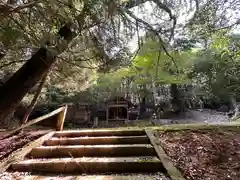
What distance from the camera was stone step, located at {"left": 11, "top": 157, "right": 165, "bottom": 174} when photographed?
9.59 feet

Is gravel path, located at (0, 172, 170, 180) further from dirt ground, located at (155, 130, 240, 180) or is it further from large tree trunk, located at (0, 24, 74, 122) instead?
large tree trunk, located at (0, 24, 74, 122)

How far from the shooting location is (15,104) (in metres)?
2.25

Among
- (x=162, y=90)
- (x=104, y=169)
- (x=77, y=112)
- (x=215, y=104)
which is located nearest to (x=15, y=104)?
(x=104, y=169)

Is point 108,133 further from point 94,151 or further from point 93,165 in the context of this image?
point 93,165

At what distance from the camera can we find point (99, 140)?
3.88 metres

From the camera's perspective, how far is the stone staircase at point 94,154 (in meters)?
2.96

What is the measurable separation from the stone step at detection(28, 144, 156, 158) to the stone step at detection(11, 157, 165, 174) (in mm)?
266

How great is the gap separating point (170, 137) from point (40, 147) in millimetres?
1949

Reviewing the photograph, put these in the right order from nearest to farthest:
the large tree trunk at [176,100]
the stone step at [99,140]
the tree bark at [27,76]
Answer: the tree bark at [27,76] < the stone step at [99,140] < the large tree trunk at [176,100]

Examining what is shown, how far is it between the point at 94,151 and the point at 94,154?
0.14 feet

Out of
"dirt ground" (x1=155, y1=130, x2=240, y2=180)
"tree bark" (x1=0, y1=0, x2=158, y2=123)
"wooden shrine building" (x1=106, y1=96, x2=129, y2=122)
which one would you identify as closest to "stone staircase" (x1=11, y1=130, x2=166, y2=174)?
"dirt ground" (x1=155, y1=130, x2=240, y2=180)

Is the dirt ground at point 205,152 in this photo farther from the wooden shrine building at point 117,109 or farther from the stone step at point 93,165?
the wooden shrine building at point 117,109

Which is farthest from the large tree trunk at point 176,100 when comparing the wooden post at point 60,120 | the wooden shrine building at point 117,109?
the wooden post at point 60,120

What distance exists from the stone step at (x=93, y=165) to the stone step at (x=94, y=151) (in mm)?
266
